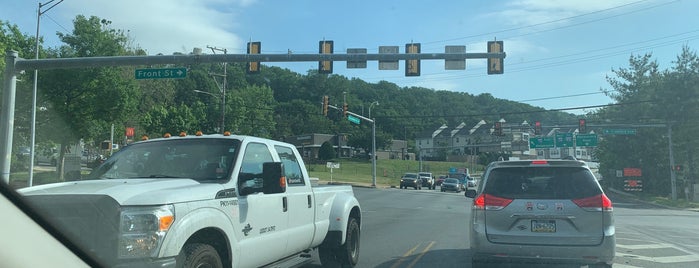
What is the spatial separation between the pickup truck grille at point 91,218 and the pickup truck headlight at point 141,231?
0.06 meters

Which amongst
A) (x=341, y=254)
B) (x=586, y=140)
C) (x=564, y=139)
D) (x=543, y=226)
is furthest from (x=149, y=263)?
(x=564, y=139)

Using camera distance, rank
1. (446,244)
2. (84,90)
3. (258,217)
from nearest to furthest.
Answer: (258,217), (446,244), (84,90)

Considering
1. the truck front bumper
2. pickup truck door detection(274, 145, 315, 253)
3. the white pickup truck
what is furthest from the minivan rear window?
the truck front bumper

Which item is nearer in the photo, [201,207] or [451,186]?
[201,207]

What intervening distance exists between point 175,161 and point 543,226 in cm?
478

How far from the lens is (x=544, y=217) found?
24.2 ft

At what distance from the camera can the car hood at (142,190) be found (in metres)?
4.23

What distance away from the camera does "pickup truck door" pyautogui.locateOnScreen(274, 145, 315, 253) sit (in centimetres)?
677

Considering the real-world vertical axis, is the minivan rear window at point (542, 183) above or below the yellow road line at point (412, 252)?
above

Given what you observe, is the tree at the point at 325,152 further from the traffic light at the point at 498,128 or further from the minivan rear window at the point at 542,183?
the minivan rear window at the point at 542,183

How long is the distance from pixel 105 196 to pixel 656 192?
57189 millimetres

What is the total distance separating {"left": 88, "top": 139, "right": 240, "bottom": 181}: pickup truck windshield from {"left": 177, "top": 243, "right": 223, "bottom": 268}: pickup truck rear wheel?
94 cm

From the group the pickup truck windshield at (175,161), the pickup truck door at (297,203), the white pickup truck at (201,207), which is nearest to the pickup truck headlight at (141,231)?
the white pickup truck at (201,207)

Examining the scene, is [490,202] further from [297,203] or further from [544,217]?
[297,203]
